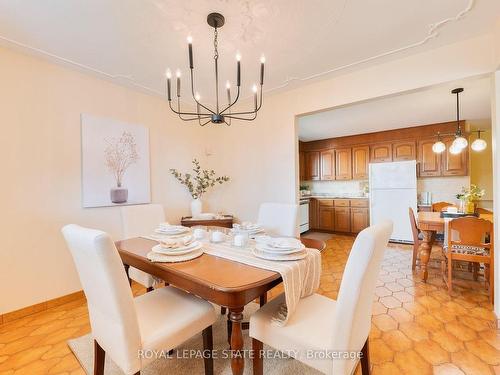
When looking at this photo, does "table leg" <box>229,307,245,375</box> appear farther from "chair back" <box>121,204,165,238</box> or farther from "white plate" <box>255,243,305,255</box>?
"chair back" <box>121,204,165,238</box>

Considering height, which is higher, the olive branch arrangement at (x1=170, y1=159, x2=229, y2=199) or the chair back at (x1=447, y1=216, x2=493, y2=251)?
the olive branch arrangement at (x1=170, y1=159, x2=229, y2=199)

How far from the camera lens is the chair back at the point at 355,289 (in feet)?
2.99

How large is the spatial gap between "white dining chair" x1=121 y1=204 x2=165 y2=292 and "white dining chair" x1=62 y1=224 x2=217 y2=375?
0.75 m

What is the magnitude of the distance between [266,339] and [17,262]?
2334mm

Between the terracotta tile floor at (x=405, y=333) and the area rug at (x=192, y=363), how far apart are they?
0.23 ft

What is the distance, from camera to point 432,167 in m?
4.50

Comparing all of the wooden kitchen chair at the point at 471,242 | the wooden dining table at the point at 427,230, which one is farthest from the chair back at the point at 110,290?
the wooden dining table at the point at 427,230

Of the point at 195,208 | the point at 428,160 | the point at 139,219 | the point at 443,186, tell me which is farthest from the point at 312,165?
the point at 139,219

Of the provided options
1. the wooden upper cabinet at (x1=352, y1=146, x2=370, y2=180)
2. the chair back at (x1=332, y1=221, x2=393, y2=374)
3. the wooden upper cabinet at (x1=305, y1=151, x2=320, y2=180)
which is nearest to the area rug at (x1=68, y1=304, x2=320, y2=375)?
the chair back at (x1=332, y1=221, x2=393, y2=374)

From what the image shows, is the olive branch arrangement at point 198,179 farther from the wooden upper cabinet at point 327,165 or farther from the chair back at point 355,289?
the wooden upper cabinet at point 327,165

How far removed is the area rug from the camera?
1.46 meters

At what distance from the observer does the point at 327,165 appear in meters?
5.70

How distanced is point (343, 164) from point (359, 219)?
1.30 meters

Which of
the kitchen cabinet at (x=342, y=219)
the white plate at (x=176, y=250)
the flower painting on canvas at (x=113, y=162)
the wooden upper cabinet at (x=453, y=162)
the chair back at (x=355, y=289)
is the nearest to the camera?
the chair back at (x=355, y=289)
